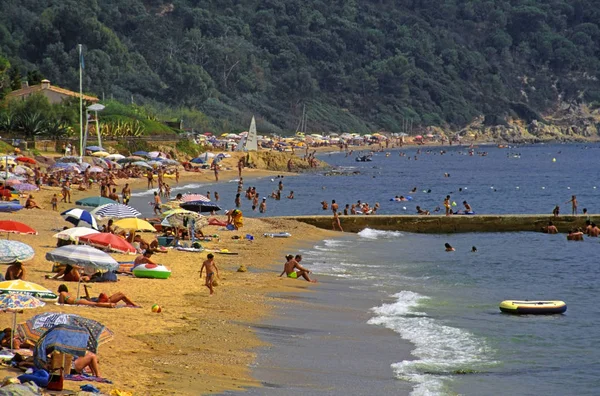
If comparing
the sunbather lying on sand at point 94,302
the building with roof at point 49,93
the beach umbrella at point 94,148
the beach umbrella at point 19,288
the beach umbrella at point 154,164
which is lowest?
the sunbather lying on sand at point 94,302

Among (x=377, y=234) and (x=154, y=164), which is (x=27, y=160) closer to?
(x=154, y=164)

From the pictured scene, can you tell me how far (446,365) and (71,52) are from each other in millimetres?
117027

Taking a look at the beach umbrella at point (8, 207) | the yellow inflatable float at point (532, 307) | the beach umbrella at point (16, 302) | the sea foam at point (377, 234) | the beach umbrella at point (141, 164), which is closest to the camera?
the beach umbrella at point (16, 302)

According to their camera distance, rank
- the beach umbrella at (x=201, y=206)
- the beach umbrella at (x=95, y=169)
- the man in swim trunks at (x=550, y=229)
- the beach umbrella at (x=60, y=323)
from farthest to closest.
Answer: the beach umbrella at (x=95, y=169) < the man in swim trunks at (x=550, y=229) < the beach umbrella at (x=201, y=206) < the beach umbrella at (x=60, y=323)

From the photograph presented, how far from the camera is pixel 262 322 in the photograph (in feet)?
69.7

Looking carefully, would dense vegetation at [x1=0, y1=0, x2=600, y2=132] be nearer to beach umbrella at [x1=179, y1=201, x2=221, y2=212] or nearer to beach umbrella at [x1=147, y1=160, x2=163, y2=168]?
beach umbrella at [x1=147, y1=160, x2=163, y2=168]

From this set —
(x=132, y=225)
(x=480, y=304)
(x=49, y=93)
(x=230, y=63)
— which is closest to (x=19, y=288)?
(x=132, y=225)

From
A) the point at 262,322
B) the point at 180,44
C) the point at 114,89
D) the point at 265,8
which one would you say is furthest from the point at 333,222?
the point at 265,8

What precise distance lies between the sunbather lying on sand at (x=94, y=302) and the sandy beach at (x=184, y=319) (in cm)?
25

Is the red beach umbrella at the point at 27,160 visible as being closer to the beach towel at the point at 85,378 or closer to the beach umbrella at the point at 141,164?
the beach umbrella at the point at 141,164

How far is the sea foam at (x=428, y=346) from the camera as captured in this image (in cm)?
1786

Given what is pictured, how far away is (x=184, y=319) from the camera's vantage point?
20.2 m

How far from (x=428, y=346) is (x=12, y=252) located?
797 cm

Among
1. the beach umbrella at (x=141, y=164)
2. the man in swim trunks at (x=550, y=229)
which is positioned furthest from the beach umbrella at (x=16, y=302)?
the beach umbrella at (x=141, y=164)
